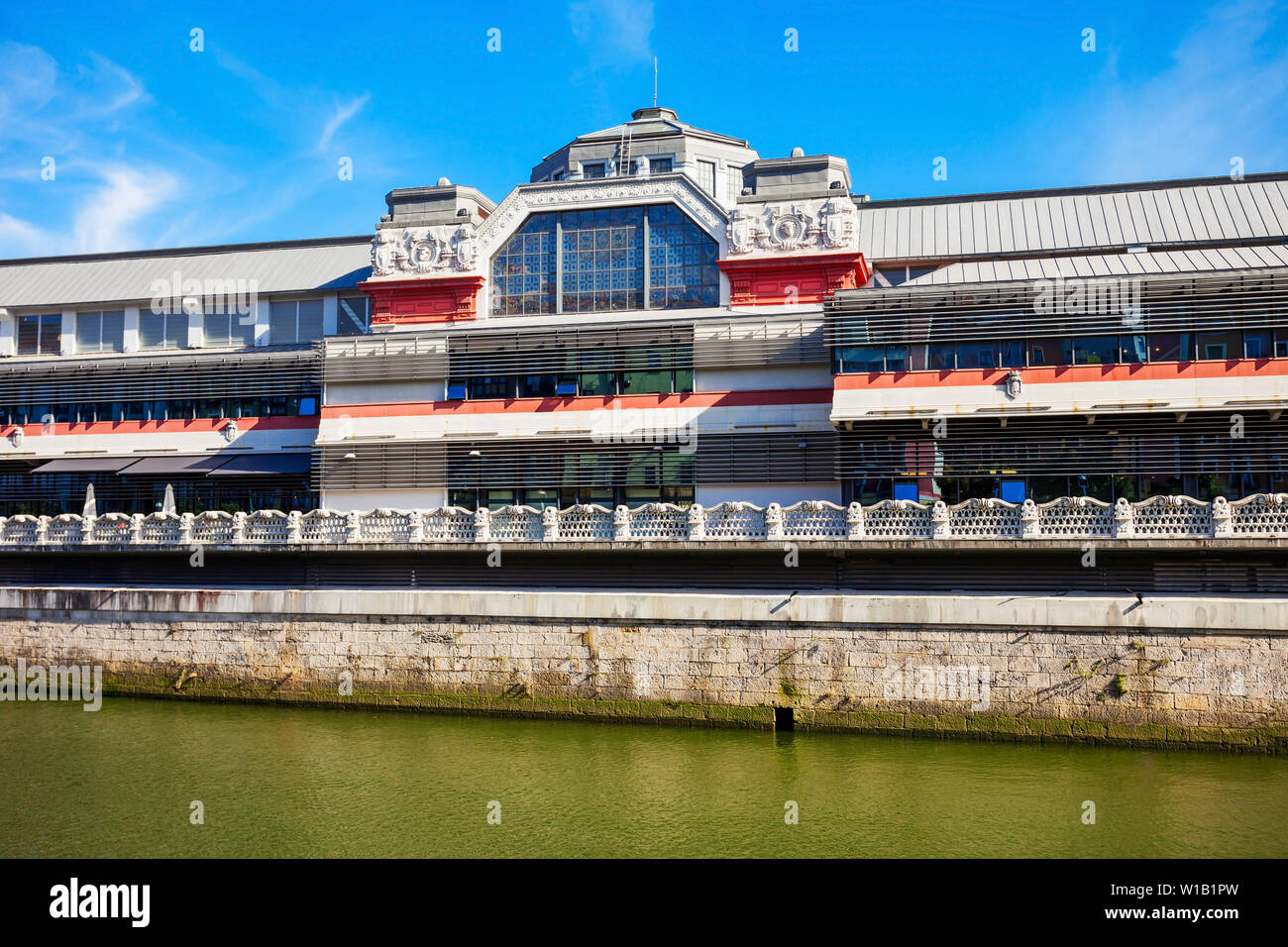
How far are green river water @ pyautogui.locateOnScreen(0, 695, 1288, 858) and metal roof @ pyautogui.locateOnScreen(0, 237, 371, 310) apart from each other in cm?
2319

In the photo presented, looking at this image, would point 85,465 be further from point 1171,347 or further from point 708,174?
point 1171,347

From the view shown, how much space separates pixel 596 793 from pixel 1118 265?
23.2 metres

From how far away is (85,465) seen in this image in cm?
3888

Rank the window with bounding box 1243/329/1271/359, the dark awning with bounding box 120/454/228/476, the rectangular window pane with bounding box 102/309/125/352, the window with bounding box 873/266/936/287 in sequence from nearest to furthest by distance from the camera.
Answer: the window with bounding box 1243/329/1271/359, the dark awning with bounding box 120/454/228/476, the window with bounding box 873/266/936/287, the rectangular window pane with bounding box 102/309/125/352

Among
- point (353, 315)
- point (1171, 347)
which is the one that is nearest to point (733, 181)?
point (353, 315)

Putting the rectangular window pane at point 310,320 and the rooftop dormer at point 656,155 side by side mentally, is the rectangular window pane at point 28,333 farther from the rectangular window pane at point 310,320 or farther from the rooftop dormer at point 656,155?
the rooftop dormer at point 656,155

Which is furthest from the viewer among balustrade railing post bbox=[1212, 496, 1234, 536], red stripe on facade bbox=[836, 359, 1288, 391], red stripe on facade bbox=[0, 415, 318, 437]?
red stripe on facade bbox=[0, 415, 318, 437]

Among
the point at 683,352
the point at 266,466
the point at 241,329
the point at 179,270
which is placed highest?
the point at 179,270

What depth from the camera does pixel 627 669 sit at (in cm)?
2598

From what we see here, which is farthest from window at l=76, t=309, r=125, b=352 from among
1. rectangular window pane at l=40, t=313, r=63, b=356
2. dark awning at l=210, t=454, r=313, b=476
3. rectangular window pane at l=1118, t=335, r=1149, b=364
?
rectangular window pane at l=1118, t=335, r=1149, b=364

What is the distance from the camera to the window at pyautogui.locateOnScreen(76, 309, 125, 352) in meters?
44.7

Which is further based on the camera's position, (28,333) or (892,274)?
(28,333)

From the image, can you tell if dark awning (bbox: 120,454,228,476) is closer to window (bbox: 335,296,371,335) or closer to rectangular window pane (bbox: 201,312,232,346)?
rectangular window pane (bbox: 201,312,232,346)

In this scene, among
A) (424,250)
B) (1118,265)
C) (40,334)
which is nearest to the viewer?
(1118,265)
